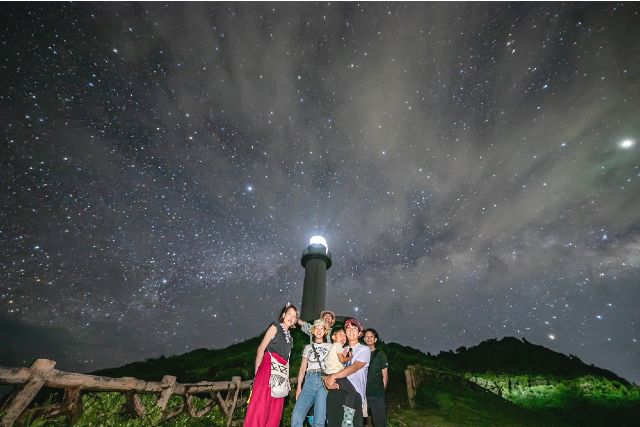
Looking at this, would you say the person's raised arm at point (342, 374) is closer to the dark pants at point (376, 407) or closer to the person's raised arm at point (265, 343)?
the person's raised arm at point (265, 343)

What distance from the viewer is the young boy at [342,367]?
11.5 feet

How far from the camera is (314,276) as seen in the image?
105 feet

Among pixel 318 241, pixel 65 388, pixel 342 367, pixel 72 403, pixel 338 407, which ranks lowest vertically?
pixel 72 403

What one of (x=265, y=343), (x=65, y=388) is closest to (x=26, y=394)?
(x=65, y=388)

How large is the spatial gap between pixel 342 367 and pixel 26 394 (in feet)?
11.2

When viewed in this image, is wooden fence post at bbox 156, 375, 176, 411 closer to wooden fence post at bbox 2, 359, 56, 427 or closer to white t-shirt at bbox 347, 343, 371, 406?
wooden fence post at bbox 2, 359, 56, 427

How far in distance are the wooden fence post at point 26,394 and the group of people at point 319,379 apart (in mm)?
2246

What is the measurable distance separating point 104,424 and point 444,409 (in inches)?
388

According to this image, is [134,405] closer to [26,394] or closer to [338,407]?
[26,394]

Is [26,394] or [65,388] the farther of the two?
[65,388]

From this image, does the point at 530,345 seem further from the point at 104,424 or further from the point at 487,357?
the point at 104,424

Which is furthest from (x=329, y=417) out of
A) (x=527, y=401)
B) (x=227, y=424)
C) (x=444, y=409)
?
(x=527, y=401)

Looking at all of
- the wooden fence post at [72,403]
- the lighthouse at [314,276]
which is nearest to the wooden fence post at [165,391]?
the wooden fence post at [72,403]

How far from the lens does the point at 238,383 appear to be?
24.5 feet
